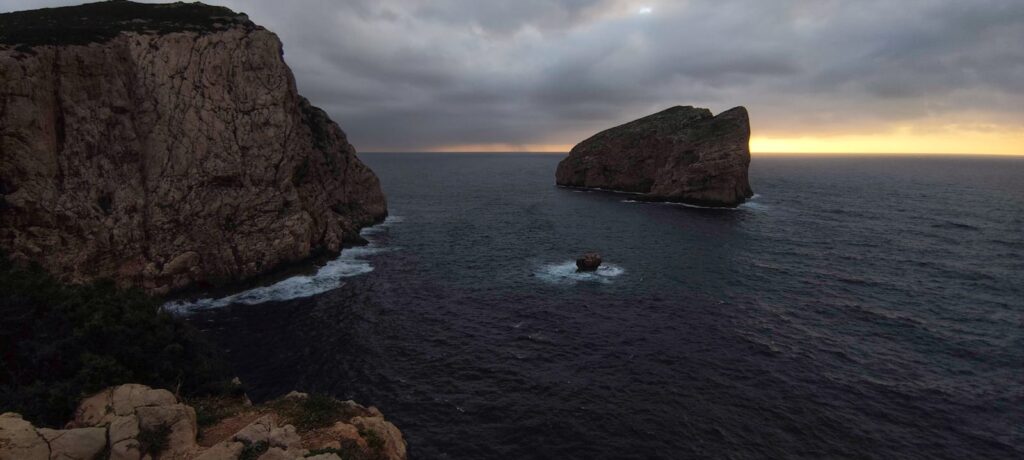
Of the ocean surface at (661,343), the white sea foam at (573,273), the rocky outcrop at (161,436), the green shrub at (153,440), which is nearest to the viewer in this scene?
the rocky outcrop at (161,436)

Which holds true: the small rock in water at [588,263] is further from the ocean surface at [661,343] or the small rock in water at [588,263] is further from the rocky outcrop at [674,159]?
the rocky outcrop at [674,159]

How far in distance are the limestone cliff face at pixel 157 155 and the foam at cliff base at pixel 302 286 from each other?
3.03 meters

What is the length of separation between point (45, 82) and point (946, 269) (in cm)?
11334

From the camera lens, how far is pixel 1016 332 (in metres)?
46.4

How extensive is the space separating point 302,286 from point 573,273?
36.3 m

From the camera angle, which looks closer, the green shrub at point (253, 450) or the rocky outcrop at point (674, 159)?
the green shrub at point (253, 450)

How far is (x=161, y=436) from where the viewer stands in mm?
20125

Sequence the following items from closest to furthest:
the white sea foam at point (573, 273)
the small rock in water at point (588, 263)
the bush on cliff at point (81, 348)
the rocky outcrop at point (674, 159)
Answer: the bush on cliff at point (81, 348), the white sea foam at point (573, 273), the small rock in water at point (588, 263), the rocky outcrop at point (674, 159)

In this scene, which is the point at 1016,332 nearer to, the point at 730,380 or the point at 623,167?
the point at 730,380

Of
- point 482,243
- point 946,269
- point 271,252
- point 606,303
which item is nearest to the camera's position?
point 606,303

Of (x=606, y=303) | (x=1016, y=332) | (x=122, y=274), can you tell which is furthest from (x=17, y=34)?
(x=1016, y=332)

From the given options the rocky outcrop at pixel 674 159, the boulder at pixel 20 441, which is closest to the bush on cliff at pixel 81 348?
the boulder at pixel 20 441

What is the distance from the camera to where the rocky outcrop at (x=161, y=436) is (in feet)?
58.7

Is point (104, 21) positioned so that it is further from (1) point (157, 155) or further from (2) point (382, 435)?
(2) point (382, 435)
